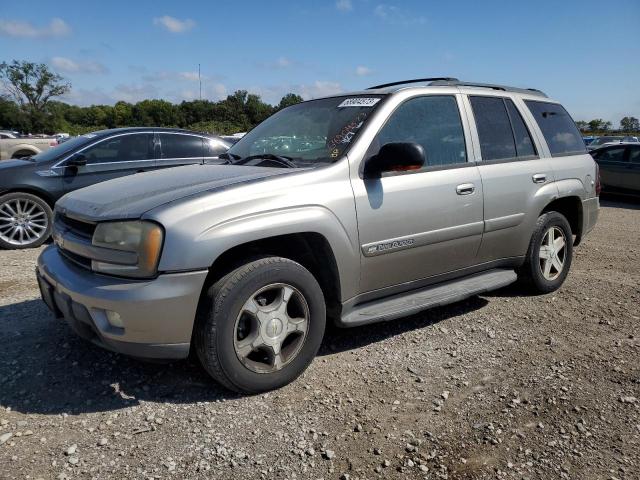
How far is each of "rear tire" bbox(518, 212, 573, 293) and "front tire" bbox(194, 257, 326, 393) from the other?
90.1 inches

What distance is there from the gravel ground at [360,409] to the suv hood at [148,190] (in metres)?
0.99

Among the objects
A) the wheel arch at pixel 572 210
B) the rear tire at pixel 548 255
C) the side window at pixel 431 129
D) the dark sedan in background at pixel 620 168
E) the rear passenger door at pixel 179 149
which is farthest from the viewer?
the dark sedan in background at pixel 620 168

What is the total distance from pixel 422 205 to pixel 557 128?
2232 millimetres

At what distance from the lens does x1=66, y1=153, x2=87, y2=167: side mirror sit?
6.54m

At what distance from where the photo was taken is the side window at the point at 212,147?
740cm

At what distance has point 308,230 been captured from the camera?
9.55ft

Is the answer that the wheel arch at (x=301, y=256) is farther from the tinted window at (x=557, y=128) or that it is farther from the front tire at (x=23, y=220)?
the front tire at (x=23, y=220)

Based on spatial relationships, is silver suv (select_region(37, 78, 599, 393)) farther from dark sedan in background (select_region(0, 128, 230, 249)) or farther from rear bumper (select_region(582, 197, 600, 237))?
dark sedan in background (select_region(0, 128, 230, 249))

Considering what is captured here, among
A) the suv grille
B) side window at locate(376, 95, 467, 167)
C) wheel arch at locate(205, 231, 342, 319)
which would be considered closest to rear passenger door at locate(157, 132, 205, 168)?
the suv grille

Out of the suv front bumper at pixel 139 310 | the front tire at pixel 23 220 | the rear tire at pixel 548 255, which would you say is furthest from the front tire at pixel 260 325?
the front tire at pixel 23 220

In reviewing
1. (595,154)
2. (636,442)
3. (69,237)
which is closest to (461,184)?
(636,442)

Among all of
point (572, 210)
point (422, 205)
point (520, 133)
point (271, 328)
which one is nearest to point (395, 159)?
point (422, 205)

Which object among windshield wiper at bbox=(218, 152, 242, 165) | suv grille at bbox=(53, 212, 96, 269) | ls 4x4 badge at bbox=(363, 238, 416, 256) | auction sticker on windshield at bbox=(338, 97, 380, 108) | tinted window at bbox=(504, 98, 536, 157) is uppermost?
auction sticker on windshield at bbox=(338, 97, 380, 108)

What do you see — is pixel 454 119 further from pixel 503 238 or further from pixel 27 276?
pixel 27 276
